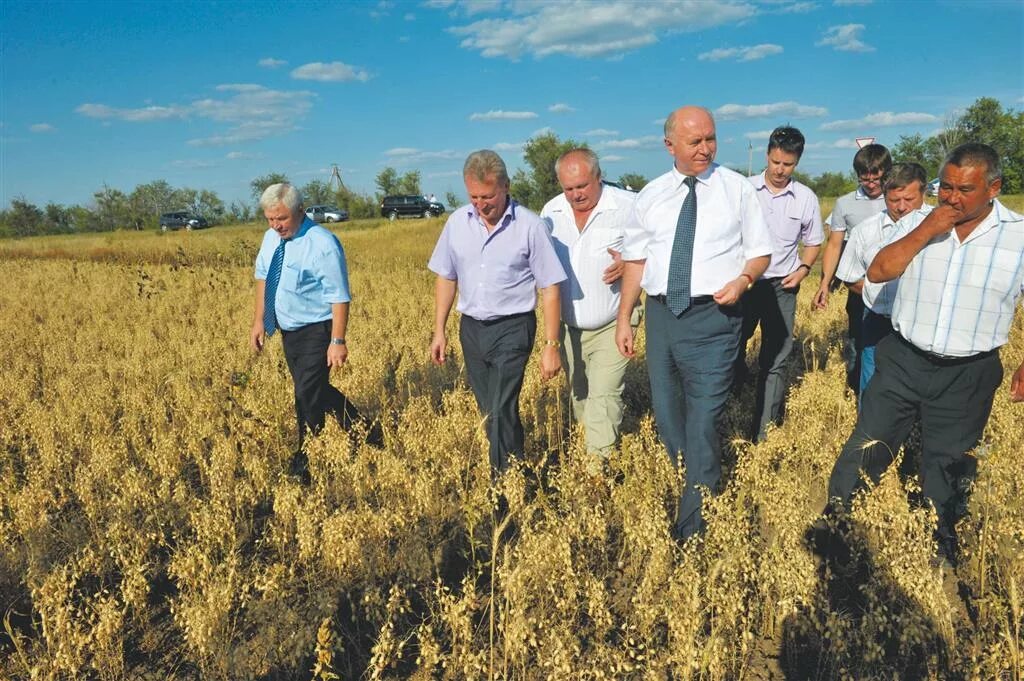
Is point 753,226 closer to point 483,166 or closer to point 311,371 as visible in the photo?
point 483,166

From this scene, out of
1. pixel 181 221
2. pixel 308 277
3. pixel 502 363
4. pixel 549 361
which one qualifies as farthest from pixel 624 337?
pixel 181 221

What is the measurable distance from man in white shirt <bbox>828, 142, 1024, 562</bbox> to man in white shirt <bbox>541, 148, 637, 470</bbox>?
4.21 ft

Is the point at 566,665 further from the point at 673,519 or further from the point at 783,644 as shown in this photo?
the point at 673,519

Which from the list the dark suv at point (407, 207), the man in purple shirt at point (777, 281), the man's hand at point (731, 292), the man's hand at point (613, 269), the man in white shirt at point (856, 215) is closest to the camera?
the man's hand at point (731, 292)

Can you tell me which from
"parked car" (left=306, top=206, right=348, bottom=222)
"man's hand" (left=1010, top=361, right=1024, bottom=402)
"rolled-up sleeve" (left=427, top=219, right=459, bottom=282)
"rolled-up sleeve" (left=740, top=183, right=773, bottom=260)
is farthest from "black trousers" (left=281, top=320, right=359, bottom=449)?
"parked car" (left=306, top=206, right=348, bottom=222)

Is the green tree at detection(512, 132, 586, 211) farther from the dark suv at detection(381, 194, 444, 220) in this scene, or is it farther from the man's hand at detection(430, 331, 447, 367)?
the man's hand at detection(430, 331, 447, 367)

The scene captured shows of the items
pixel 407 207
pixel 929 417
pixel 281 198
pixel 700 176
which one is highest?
pixel 407 207

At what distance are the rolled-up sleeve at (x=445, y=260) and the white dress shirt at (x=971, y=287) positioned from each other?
2.40 meters

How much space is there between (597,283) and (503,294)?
2.11 ft

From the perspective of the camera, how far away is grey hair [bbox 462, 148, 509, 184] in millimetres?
3498

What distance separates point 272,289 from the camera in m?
4.47

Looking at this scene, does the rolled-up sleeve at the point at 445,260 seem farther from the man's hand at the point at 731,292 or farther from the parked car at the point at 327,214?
the parked car at the point at 327,214

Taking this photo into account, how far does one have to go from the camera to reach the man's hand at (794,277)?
4.71m

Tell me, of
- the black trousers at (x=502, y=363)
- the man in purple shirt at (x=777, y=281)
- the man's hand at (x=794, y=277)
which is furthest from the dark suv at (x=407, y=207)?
the black trousers at (x=502, y=363)
